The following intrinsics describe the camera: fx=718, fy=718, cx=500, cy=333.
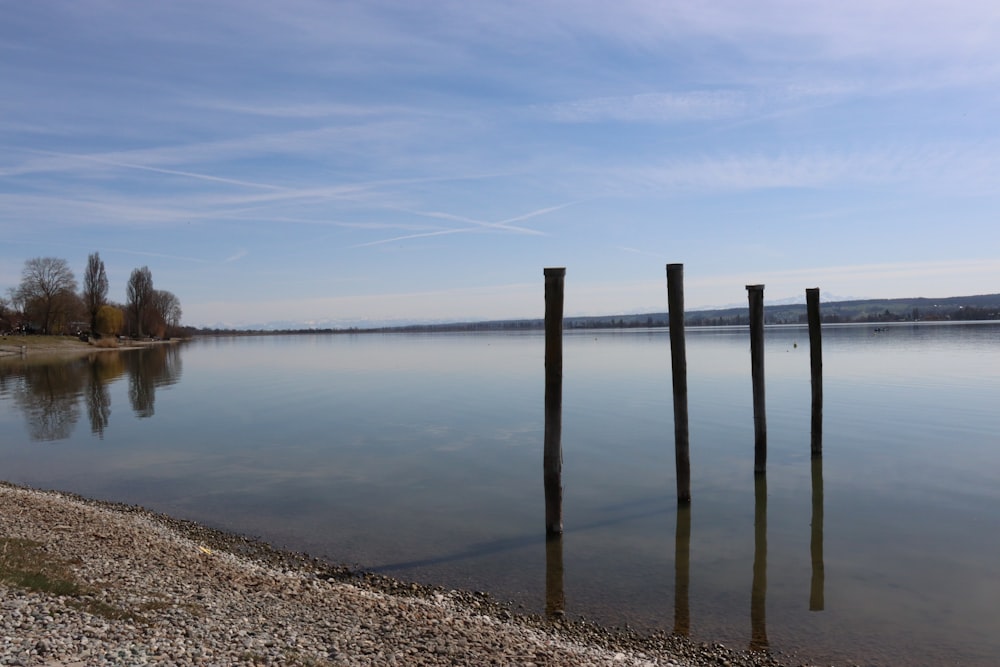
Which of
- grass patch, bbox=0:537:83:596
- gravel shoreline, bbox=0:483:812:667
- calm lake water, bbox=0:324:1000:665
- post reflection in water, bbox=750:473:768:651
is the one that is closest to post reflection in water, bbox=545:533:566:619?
calm lake water, bbox=0:324:1000:665

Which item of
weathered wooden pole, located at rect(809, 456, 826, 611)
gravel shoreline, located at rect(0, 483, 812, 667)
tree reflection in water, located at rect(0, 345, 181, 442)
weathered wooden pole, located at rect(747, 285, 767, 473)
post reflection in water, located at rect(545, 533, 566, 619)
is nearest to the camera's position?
gravel shoreline, located at rect(0, 483, 812, 667)

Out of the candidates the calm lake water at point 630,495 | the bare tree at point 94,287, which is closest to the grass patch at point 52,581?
→ the calm lake water at point 630,495

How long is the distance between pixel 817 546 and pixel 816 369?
783 cm

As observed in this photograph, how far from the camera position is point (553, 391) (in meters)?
13.0

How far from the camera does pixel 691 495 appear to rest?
1597 cm

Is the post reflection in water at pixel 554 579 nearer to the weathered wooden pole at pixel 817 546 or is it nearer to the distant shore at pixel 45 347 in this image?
the weathered wooden pole at pixel 817 546

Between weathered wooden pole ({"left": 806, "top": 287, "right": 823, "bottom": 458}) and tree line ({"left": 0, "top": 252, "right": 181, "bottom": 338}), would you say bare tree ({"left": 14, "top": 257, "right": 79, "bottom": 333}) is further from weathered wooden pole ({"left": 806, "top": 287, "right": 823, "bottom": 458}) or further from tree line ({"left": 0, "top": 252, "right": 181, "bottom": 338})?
weathered wooden pole ({"left": 806, "top": 287, "right": 823, "bottom": 458})

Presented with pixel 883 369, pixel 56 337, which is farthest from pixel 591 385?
pixel 56 337

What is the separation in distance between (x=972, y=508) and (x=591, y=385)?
25.8 meters

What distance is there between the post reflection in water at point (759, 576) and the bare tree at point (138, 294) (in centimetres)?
15225

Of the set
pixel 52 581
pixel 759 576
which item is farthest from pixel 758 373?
pixel 52 581

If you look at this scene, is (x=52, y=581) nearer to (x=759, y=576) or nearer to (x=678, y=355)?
(x=759, y=576)

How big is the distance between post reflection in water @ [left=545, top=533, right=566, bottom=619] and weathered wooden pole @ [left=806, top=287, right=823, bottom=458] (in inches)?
376

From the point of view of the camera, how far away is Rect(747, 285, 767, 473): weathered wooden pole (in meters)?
17.2
